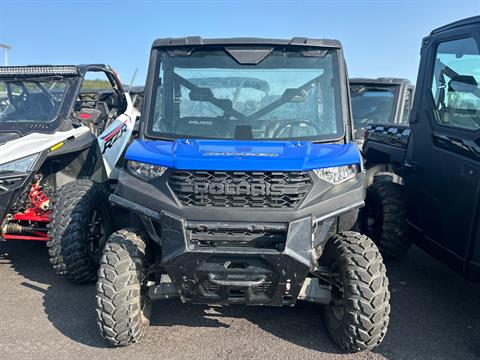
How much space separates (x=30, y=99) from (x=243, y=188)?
11.6 feet

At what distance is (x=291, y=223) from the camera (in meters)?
3.15

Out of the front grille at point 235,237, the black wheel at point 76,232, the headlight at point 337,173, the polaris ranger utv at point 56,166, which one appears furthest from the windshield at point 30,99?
the headlight at point 337,173

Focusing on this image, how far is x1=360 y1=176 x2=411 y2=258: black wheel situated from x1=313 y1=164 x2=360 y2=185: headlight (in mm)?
1615

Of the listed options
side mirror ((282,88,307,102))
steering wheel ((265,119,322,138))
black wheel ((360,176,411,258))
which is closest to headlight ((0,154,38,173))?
steering wheel ((265,119,322,138))

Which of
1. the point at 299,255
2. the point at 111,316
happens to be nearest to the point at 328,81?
the point at 299,255

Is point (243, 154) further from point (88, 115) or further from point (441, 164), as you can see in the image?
point (88, 115)

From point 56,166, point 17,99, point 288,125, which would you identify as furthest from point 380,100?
point 17,99

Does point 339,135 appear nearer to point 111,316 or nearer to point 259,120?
point 259,120

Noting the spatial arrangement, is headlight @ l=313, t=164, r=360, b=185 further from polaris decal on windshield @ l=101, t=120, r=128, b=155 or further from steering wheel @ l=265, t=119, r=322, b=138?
polaris decal on windshield @ l=101, t=120, r=128, b=155

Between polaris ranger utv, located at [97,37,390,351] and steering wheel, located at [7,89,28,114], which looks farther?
steering wheel, located at [7,89,28,114]

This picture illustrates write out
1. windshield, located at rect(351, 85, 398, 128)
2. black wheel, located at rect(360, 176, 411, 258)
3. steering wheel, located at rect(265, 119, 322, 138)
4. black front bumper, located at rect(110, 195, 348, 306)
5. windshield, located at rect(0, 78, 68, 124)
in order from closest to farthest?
1. black front bumper, located at rect(110, 195, 348, 306)
2. steering wheel, located at rect(265, 119, 322, 138)
3. black wheel, located at rect(360, 176, 411, 258)
4. windshield, located at rect(0, 78, 68, 124)
5. windshield, located at rect(351, 85, 398, 128)

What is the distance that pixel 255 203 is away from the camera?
326 cm

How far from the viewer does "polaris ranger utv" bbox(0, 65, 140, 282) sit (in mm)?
4492

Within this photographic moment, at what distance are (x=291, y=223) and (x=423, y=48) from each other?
2.63 m
